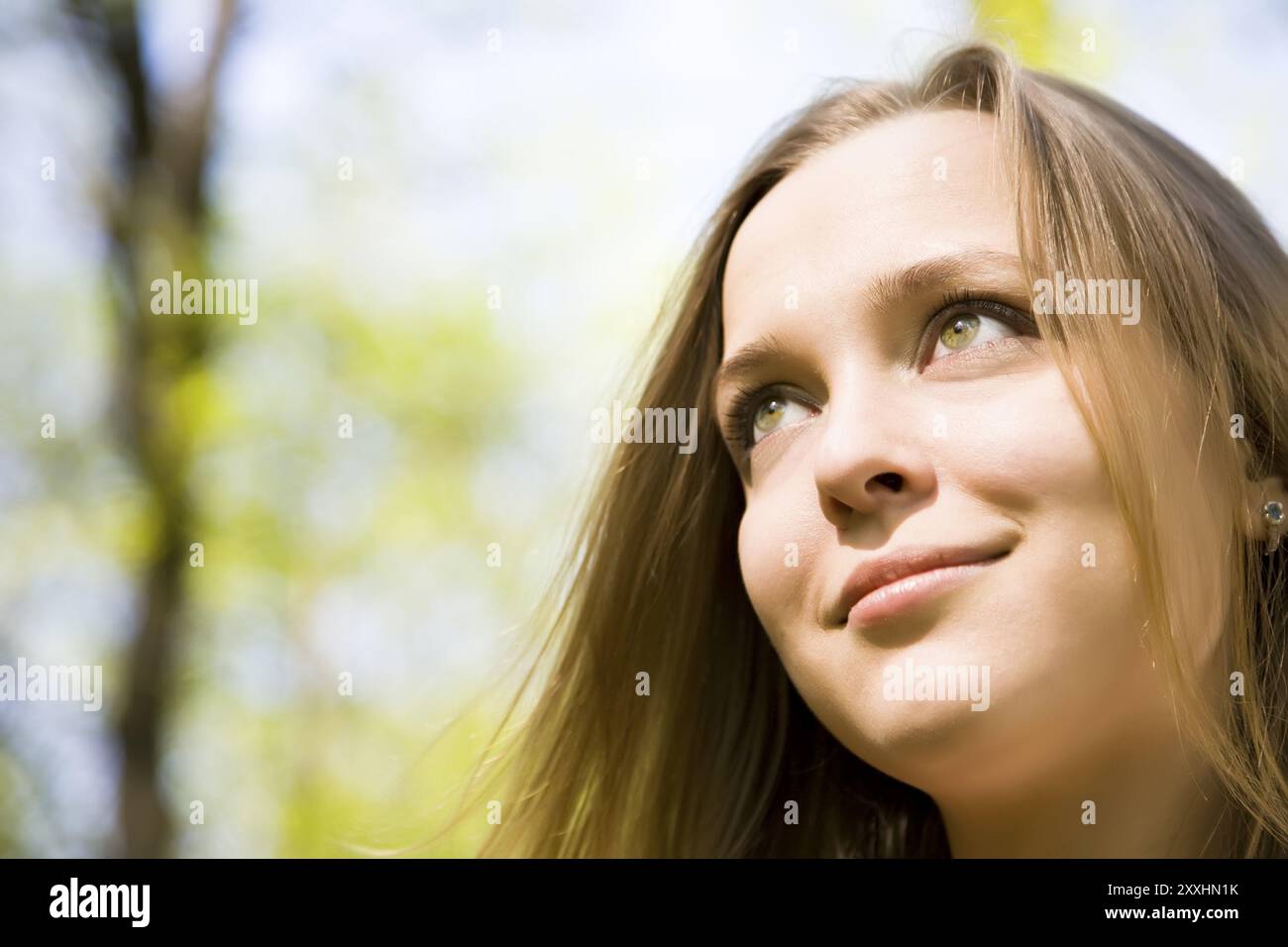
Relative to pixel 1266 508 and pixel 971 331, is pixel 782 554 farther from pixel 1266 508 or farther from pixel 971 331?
pixel 1266 508

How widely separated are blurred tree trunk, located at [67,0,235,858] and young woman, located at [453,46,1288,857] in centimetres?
Answer: 394

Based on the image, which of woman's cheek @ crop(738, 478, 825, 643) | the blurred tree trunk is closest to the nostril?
woman's cheek @ crop(738, 478, 825, 643)

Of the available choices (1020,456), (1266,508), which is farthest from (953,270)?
(1266,508)

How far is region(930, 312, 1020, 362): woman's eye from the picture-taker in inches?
56.6

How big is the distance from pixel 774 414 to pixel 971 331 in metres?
0.32

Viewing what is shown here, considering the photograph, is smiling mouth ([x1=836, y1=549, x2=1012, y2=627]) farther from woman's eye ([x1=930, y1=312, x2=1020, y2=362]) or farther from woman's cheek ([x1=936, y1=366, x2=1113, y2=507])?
woman's eye ([x1=930, y1=312, x2=1020, y2=362])

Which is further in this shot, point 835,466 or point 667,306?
A: point 667,306

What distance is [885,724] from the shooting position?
4.57 ft

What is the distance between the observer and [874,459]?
4.49ft

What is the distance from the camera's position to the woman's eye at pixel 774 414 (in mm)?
1636

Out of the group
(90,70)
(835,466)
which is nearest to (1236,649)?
(835,466)

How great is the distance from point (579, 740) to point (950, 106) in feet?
3.57

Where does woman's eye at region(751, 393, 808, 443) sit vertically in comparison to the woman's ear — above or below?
above
